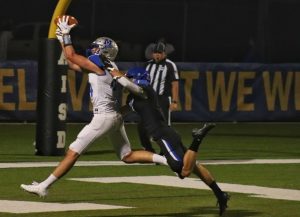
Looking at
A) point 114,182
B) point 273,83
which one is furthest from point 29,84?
point 114,182

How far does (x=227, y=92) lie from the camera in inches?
1210

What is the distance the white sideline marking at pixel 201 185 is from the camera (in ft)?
51.0

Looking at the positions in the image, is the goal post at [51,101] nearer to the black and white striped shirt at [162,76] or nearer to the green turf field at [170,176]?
the green turf field at [170,176]

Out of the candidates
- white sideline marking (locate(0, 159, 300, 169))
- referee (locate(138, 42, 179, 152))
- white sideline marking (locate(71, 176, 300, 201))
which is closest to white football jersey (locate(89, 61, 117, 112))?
white sideline marking (locate(71, 176, 300, 201))

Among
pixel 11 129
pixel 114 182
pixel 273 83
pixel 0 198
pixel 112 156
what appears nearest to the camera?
pixel 0 198

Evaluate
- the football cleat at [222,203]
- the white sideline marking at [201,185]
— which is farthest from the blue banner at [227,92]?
the football cleat at [222,203]

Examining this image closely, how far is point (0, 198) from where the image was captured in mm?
15039

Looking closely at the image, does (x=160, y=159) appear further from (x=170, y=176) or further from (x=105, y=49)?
(x=170, y=176)

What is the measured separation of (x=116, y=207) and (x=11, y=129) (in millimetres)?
13283

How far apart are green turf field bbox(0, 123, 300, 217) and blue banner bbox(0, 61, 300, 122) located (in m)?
2.33

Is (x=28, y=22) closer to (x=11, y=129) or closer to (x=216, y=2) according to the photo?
(x=216, y=2)

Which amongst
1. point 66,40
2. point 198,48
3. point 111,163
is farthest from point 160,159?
point 198,48

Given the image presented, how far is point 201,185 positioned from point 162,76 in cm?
381

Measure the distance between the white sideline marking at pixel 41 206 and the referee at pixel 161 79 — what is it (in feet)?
18.0
